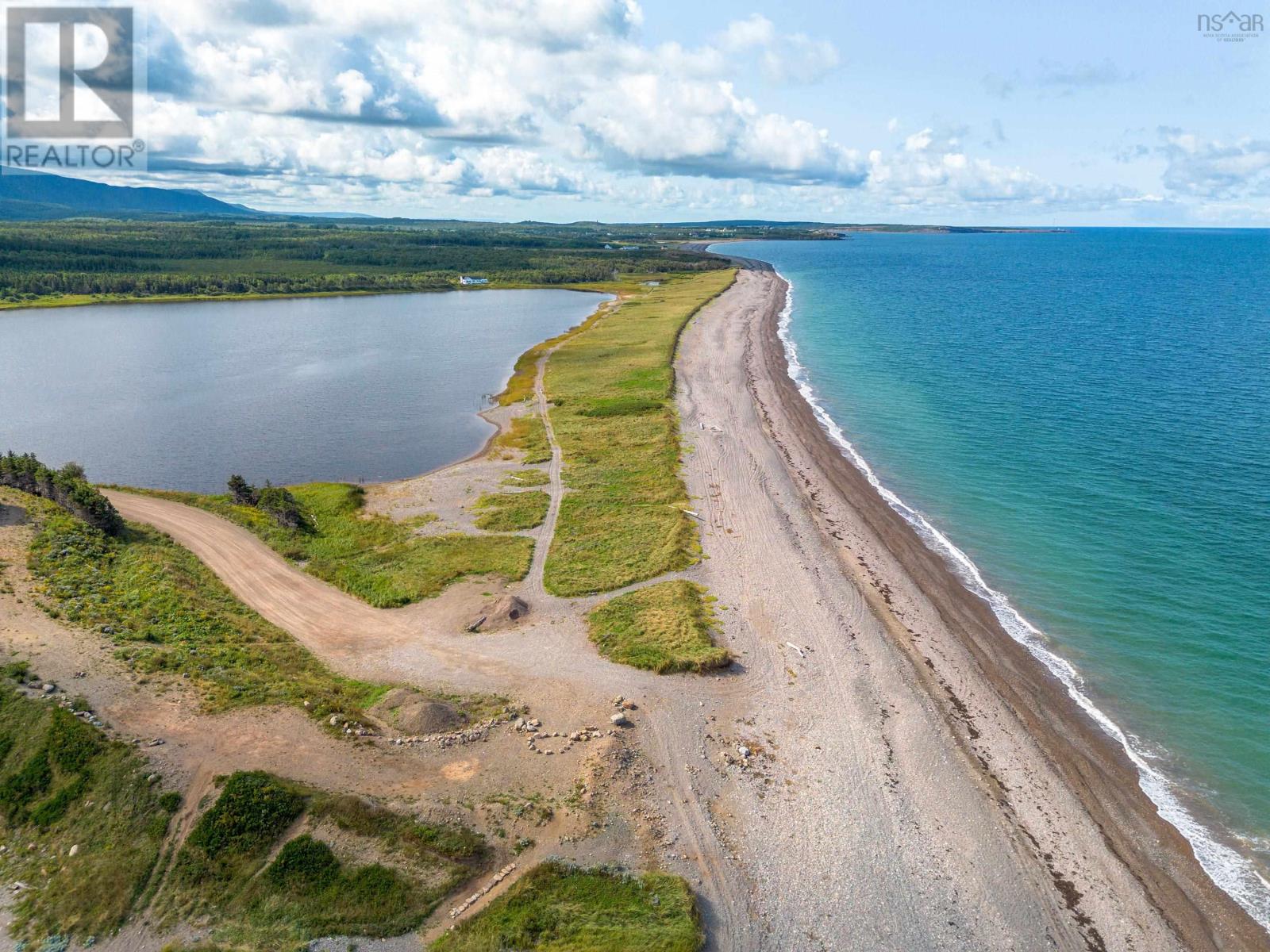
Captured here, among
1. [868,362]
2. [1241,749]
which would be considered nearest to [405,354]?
[868,362]

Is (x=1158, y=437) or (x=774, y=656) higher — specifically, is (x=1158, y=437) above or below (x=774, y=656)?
above

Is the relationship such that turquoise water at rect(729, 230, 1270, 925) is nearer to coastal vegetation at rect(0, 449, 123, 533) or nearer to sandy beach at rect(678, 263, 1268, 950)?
sandy beach at rect(678, 263, 1268, 950)

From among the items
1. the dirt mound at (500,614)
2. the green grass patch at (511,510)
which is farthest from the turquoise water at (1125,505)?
the green grass patch at (511,510)

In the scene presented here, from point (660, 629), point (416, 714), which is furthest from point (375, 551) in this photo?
point (660, 629)

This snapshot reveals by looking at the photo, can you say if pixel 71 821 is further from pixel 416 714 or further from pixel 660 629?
pixel 660 629

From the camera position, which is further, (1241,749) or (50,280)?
(50,280)

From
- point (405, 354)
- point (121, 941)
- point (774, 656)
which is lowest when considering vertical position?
point (121, 941)

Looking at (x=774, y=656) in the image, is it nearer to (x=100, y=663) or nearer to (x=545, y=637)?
(x=545, y=637)

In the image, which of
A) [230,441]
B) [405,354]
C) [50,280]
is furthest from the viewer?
[50,280]
